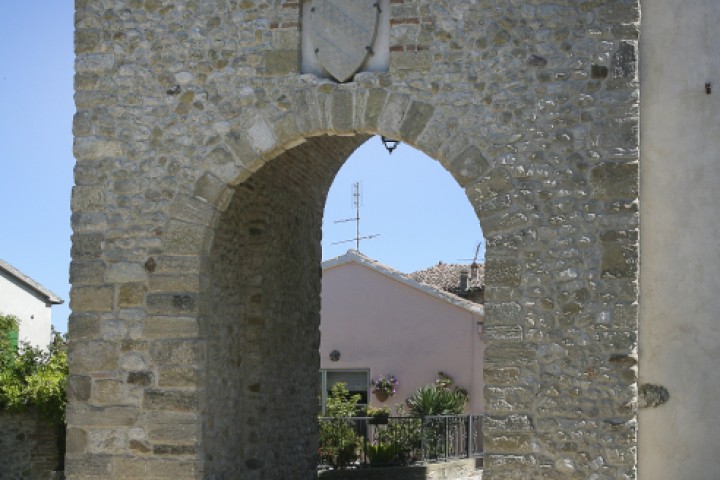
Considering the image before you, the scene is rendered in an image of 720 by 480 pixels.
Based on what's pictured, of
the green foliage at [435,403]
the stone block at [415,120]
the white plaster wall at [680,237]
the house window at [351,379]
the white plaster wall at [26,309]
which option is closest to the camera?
the white plaster wall at [680,237]

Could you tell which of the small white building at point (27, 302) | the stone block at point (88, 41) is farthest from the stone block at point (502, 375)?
the small white building at point (27, 302)

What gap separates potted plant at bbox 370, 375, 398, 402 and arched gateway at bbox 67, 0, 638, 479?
11.8 metres

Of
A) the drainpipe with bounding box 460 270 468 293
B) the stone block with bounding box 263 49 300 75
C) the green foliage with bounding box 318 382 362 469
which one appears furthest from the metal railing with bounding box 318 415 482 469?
the drainpipe with bounding box 460 270 468 293

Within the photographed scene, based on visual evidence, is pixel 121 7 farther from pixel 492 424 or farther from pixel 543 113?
pixel 492 424

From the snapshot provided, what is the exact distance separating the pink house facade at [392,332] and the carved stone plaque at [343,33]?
41.6 feet

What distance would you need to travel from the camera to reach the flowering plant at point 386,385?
20.0 m

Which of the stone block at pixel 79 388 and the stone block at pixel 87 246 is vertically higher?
the stone block at pixel 87 246

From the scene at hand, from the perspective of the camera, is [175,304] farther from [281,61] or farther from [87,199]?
[281,61]

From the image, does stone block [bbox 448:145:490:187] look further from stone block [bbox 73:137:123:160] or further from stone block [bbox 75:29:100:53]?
stone block [bbox 75:29:100:53]

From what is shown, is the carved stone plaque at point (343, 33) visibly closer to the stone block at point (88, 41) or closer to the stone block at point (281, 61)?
the stone block at point (281, 61)

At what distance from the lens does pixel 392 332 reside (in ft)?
68.2

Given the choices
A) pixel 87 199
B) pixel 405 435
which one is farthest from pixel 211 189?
pixel 405 435

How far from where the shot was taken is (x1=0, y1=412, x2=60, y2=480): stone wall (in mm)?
12484

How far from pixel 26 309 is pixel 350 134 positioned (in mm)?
16133
